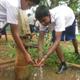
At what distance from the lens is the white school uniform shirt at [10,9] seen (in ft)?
12.8

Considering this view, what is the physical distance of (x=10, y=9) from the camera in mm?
3887

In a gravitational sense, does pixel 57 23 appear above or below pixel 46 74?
above

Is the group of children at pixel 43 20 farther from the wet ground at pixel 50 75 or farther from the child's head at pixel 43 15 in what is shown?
the wet ground at pixel 50 75

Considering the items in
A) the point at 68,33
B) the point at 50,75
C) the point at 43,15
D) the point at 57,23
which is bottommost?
the point at 50,75

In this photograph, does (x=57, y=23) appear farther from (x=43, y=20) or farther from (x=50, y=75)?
(x=50, y=75)

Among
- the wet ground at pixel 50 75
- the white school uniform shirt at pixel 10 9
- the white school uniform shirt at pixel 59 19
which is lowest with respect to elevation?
the wet ground at pixel 50 75

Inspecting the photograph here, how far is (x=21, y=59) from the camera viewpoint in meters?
4.98

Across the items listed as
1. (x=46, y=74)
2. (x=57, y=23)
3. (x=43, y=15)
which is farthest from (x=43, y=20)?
(x=46, y=74)

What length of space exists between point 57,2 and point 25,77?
2.66 m

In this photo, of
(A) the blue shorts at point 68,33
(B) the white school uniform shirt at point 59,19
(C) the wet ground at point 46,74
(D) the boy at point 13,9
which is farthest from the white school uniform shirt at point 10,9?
(A) the blue shorts at point 68,33

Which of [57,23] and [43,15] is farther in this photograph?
[57,23]

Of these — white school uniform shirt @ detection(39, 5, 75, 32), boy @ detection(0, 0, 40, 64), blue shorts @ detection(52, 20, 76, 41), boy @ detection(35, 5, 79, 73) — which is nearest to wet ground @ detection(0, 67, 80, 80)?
boy @ detection(35, 5, 79, 73)

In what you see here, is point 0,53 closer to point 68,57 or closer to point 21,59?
point 68,57

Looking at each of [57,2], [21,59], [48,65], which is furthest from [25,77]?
[57,2]
